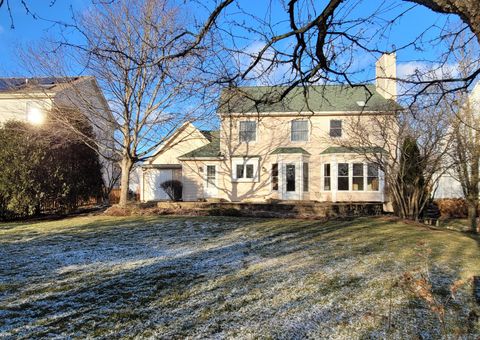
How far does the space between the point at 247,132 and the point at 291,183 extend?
381 cm

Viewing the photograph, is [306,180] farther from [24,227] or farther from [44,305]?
[44,305]

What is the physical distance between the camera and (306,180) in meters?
20.2

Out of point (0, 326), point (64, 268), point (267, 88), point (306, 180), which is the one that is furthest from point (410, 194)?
point (0, 326)

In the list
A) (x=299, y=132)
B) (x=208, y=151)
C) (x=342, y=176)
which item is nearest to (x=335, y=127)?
(x=299, y=132)

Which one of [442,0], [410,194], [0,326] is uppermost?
[442,0]

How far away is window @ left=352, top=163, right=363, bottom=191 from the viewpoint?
19594mm

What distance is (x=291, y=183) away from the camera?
1998 cm

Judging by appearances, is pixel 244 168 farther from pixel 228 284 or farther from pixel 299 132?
pixel 228 284

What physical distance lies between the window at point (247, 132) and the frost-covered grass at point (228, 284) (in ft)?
37.5

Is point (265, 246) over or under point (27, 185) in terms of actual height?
under

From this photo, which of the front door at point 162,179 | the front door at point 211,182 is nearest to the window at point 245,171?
the front door at point 211,182

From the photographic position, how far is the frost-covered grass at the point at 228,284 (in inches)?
154

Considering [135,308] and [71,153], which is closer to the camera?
[135,308]

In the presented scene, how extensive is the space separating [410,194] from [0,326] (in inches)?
516
